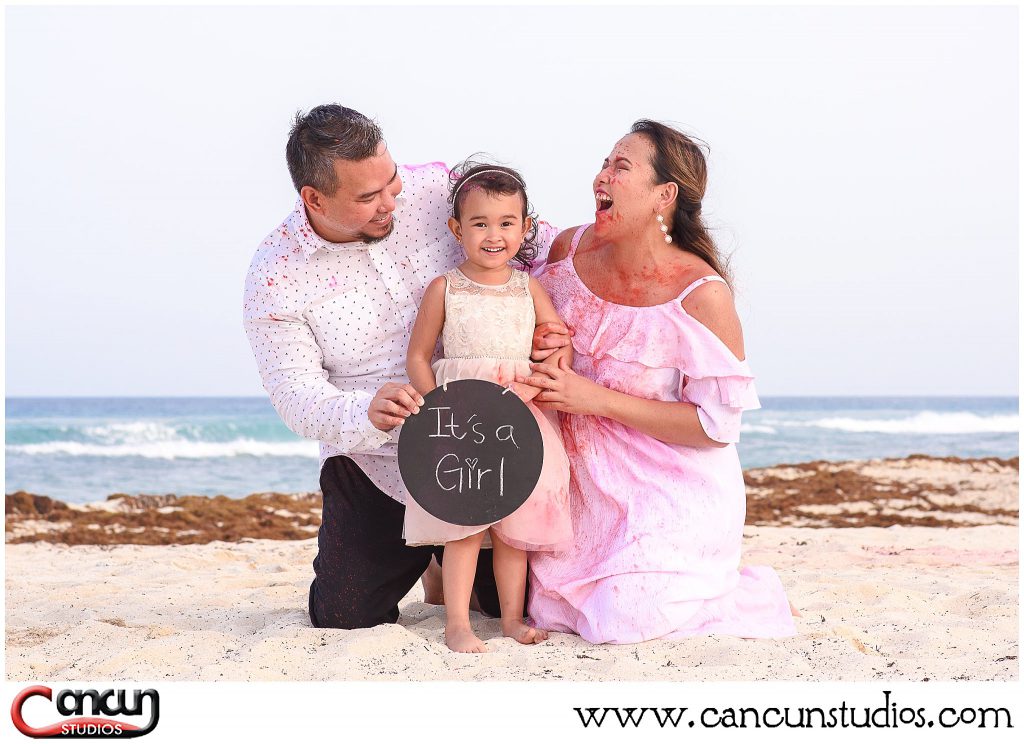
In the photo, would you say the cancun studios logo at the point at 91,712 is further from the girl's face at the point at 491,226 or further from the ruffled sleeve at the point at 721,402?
the ruffled sleeve at the point at 721,402

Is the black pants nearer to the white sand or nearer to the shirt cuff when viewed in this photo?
the white sand

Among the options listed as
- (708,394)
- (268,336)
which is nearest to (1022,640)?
(708,394)

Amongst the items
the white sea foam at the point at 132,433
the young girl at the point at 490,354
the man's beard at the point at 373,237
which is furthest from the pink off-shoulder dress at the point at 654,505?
the white sea foam at the point at 132,433

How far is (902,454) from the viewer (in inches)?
791

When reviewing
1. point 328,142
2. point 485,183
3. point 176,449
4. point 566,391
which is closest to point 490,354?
point 566,391

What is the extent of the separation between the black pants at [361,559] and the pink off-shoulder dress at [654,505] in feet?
1.57

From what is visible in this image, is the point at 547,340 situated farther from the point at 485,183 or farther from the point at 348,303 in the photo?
the point at 348,303

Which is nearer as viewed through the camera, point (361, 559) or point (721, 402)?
point (721, 402)

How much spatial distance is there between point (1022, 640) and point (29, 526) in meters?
6.44

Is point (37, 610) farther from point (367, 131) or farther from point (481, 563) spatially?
point (367, 131)

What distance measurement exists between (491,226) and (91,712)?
1.82 meters

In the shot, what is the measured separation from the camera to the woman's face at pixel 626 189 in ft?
10.9

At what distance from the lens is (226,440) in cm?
1989

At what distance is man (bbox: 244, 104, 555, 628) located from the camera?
3.42m
